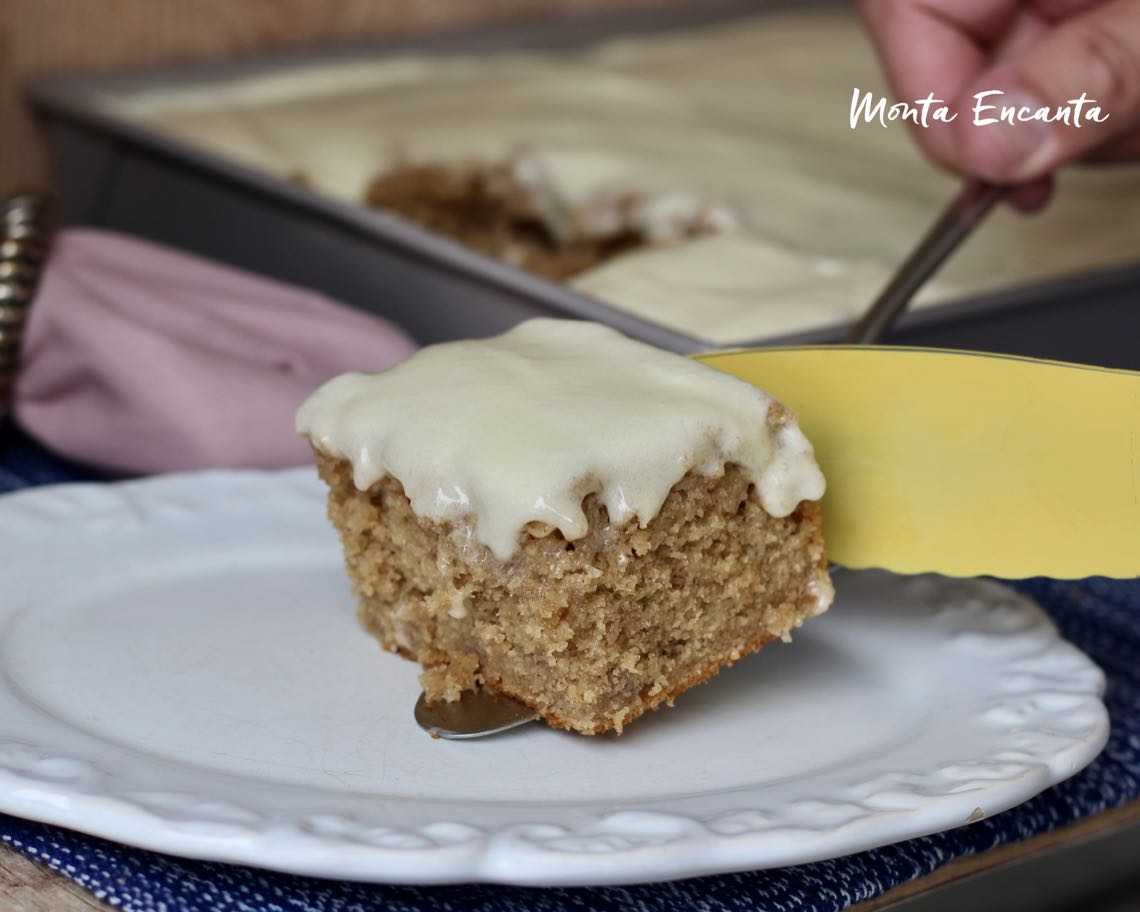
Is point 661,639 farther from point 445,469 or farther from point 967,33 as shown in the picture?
point 967,33

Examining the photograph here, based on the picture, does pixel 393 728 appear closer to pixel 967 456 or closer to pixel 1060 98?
pixel 967 456

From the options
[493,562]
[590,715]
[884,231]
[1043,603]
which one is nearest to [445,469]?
[493,562]

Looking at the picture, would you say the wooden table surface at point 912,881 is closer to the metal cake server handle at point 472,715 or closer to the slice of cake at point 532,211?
the metal cake server handle at point 472,715

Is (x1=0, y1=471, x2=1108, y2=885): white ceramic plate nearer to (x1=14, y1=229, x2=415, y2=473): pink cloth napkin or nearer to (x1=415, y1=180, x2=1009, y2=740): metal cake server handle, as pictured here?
(x1=415, y1=180, x2=1009, y2=740): metal cake server handle

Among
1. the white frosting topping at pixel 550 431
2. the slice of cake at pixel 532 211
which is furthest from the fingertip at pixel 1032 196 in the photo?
the white frosting topping at pixel 550 431

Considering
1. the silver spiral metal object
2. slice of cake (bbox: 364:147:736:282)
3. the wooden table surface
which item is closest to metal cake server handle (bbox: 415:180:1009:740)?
the wooden table surface
